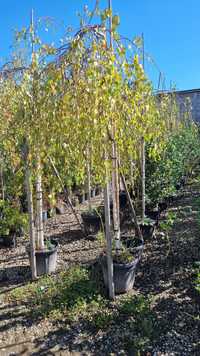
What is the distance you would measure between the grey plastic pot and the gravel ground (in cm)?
13

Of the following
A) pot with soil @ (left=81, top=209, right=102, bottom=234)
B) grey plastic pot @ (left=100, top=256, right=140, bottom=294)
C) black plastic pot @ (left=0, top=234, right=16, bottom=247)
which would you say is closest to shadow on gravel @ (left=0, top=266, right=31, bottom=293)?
black plastic pot @ (left=0, top=234, right=16, bottom=247)

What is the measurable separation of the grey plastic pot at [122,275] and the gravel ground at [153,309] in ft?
0.43

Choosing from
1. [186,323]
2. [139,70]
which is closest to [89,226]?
[186,323]

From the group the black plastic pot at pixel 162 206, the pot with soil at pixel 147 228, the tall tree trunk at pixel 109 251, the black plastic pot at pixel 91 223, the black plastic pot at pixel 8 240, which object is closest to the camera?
the tall tree trunk at pixel 109 251

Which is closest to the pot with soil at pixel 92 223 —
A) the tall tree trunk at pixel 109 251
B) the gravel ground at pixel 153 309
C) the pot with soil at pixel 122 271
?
the gravel ground at pixel 153 309

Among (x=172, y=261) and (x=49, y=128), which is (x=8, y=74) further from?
(x=172, y=261)

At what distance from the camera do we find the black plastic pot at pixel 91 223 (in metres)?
4.37

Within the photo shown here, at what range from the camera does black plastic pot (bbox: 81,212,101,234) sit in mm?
4368

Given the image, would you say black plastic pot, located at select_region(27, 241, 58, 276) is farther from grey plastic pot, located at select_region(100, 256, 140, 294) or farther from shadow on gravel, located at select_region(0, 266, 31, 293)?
grey plastic pot, located at select_region(100, 256, 140, 294)

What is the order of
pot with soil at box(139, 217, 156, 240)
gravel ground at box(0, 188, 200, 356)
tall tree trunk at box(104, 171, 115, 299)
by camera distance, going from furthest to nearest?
1. pot with soil at box(139, 217, 156, 240)
2. tall tree trunk at box(104, 171, 115, 299)
3. gravel ground at box(0, 188, 200, 356)

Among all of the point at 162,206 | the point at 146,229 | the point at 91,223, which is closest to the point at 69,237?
the point at 91,223

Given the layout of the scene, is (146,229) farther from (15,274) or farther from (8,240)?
(8,240)

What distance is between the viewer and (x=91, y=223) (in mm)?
4398

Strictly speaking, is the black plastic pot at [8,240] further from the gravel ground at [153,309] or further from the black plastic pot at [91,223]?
the black plastic pot at [91,223]
